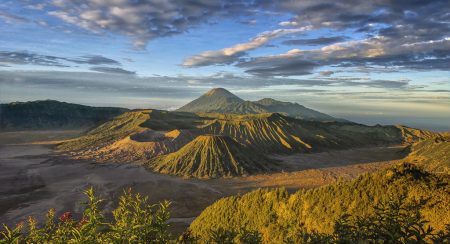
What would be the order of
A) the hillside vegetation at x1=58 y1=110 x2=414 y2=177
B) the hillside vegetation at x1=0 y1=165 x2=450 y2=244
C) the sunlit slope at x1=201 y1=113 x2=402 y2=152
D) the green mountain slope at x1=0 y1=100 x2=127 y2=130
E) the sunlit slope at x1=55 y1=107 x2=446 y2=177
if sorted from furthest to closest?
1. the green mountain slope at x1=0 y1=100 x2=127 y2=130
2. the sunlit slope at x1=201 y1=113 x2=402 y2=152
3. the hillside vegetation at x1=58 y1=110 x2=414 y2=177
4. the sunlit slope at x1=55 y1=107 x2=446 y2=177
5. the hillside vegetation at x1=0 y1=165 x2=450 y2=244

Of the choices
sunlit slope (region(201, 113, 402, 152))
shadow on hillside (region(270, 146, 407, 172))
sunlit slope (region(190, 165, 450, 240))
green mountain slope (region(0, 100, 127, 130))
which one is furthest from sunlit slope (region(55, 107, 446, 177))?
green mountain slope (region(0, 100, 127, 130))

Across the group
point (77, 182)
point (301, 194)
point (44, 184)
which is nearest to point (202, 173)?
point (77, 182)

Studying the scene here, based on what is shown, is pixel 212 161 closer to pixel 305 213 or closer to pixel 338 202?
pixel 305 213

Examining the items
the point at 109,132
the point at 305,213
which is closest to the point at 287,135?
the point at 109,132

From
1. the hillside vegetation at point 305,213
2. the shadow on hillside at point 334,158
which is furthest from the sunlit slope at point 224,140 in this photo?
the hillside vegetation at point 305,213

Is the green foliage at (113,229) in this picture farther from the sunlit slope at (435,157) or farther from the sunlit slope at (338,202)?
the sunlit slope at (435,157)

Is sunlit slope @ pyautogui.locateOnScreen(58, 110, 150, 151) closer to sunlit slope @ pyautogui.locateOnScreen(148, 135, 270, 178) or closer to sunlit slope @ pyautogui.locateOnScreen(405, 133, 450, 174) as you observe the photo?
sunlit slope @ pyautogui.locateOnScreen(148, 135, 270, 178)

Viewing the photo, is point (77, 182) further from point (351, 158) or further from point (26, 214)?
point (351, 158)
